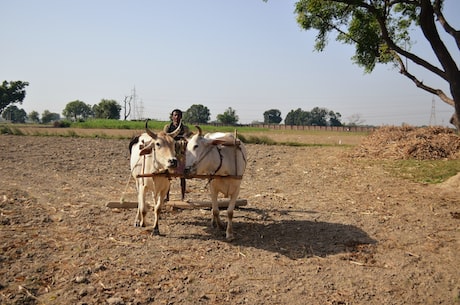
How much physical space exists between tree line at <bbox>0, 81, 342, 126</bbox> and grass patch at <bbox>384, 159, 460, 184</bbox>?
6806 cm

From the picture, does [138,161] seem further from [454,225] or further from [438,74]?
[438,74]

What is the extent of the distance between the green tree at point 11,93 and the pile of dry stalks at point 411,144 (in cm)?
7122

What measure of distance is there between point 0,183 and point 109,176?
3.84 meters

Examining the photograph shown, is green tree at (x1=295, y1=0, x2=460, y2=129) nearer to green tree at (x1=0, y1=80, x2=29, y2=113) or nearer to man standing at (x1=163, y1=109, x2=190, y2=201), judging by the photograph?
man standing at (x1=163, y1=109, x2=190, y2=201)

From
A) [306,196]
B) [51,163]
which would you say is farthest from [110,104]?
[306,196]

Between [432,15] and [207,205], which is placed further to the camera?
[432,15]

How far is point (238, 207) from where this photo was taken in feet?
35.2

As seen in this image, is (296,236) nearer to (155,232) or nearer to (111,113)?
(155,232)

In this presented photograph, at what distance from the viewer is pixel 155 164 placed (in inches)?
323

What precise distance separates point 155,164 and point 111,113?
8296cm

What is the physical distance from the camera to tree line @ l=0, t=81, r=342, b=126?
7494 cm

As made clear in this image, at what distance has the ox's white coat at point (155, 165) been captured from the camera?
7.95 meters

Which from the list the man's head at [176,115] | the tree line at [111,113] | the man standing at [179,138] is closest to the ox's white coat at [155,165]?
the man standing at [179,138]

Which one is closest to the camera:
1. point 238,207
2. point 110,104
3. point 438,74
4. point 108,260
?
point 108,260
